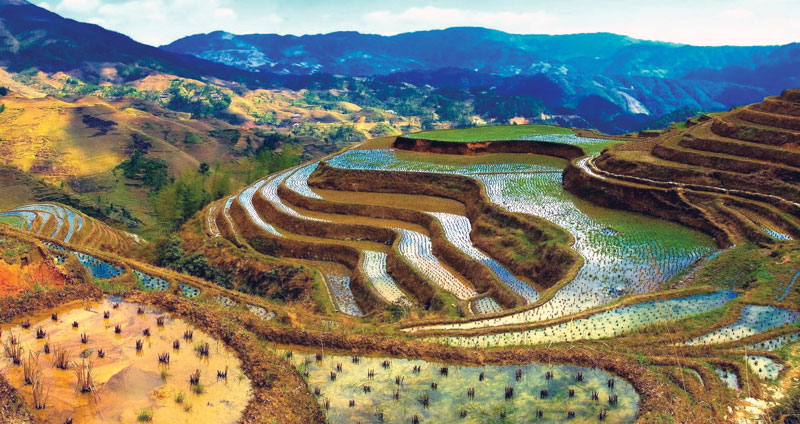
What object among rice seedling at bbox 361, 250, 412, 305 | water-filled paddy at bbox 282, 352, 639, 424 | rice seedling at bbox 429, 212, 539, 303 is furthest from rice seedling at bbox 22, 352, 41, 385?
rice seedling at bbox 429, 212, 539, 303

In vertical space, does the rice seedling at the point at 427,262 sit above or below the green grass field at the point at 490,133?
below

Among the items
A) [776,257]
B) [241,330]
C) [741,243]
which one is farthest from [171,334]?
[741,243]

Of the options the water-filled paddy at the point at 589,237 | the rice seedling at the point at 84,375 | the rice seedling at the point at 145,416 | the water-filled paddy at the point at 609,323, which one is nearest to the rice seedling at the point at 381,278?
the water-filled paddy at the point at 589,237

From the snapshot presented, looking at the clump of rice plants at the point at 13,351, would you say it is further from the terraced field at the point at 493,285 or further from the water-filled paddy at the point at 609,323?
the water-filled paddy at the point at 609,323

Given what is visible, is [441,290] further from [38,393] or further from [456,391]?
[38,393]

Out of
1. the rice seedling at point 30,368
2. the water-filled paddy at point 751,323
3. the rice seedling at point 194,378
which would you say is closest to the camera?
the rice seedling at point 30,368

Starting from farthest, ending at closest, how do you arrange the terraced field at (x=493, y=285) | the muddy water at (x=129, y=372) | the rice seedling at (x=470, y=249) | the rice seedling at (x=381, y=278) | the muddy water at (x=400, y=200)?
1. the muddy water at (x=400, y=200)
2. the rice seedling at (x=381, y=278)
3. the rice seedling at (x=470, y=249)
4. the terraced field at (x=493, y=285)
5. the muddy water at (x=129, y=372)
